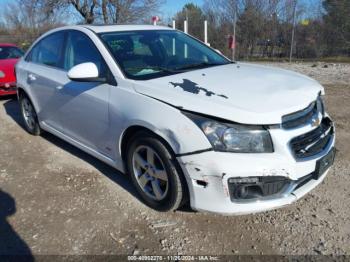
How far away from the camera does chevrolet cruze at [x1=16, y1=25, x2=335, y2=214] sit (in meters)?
2.58

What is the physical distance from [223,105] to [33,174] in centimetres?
270

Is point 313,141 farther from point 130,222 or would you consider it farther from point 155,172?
point 130,222

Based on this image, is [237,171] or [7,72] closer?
[237,171]

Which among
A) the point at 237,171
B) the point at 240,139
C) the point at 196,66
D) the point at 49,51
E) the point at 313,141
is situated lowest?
the point at 237,171

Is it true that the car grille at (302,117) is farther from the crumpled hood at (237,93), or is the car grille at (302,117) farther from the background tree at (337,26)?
the background tree at (337,26)

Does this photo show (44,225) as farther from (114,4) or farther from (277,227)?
(114,4)

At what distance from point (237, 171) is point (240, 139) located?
241 mm

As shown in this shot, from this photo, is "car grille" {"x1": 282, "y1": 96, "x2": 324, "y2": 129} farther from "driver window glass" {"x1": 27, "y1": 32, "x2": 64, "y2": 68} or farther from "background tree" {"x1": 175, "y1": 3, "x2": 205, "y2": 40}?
"background tree" {"x1": 175, "y1": 3, "x2": 205, "y2": 40}

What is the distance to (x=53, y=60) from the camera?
4.45 metres

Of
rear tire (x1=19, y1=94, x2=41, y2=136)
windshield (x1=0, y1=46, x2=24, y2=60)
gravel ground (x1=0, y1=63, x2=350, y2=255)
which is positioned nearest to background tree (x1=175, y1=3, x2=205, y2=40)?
windshield (x1=0, y1=46, x2=24, y2=60)

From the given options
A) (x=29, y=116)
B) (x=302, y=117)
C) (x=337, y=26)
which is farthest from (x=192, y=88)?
(x=337, y=26)

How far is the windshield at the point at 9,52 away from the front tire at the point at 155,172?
6.89 metres

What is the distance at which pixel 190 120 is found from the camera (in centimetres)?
267

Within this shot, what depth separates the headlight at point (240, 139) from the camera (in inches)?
101
